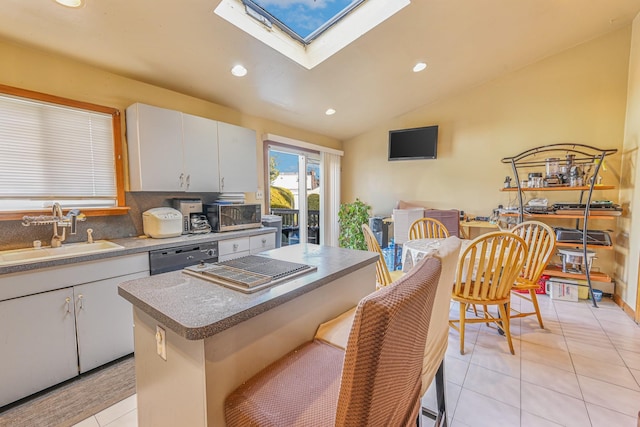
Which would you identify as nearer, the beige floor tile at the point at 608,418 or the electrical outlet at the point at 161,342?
the electrical outlet at the point at 161,342

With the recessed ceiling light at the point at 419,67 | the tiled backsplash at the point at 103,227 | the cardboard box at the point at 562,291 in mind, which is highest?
the recessed ceiling light at the point at 419,67

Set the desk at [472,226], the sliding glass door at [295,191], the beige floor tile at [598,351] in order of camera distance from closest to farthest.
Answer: the beige floor tile at [598,351], the desk at [472,226], the sliding glass door at [295,191]

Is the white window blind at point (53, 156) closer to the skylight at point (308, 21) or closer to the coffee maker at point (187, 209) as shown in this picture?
the coffee maker at point (187, 209)

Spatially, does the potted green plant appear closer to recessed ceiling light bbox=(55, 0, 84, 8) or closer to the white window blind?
the white window blind

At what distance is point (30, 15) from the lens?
1683mm

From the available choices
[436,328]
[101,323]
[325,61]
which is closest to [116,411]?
[101,323]

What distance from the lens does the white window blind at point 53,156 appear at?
1889 mm

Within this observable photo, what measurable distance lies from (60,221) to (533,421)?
3.30 metres

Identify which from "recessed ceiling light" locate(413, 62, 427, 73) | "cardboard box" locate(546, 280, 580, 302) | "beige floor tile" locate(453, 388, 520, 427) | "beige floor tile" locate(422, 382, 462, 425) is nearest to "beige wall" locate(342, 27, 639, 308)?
"cardboard box" locate(546, 280, 580, 302)

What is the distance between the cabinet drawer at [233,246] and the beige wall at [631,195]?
3.84 meters

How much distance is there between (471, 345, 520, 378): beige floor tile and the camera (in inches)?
76.5

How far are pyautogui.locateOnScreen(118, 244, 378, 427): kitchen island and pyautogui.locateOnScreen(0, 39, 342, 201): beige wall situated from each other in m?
1.93

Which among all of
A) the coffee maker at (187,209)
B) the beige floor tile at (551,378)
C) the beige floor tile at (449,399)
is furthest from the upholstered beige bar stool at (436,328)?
the coffee maker at (187,209)

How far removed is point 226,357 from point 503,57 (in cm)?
430
